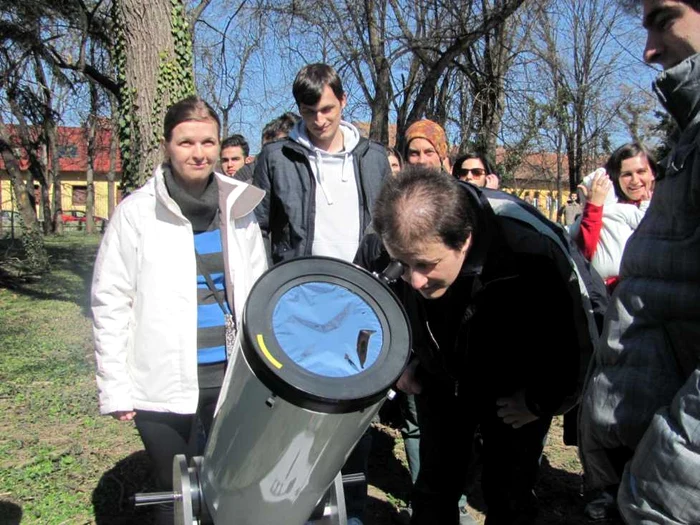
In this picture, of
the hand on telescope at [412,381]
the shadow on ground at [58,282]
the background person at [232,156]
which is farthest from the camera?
the shadow on ground at [58,282]

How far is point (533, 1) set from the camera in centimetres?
969

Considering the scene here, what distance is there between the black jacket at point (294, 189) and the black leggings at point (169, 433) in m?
0.87

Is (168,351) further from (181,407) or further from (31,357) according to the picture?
(31,357)

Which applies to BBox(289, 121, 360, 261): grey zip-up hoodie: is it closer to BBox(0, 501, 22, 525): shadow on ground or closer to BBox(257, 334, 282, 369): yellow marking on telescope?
BBox(257, 334, 282, 369): yellow marking on telescope

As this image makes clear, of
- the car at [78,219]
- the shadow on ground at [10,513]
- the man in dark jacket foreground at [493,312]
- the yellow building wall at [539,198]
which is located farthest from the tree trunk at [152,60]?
the car at [78,219]

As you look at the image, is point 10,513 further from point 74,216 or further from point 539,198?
point 74,216

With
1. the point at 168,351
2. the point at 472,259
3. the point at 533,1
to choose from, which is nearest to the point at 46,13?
the point at 533,1

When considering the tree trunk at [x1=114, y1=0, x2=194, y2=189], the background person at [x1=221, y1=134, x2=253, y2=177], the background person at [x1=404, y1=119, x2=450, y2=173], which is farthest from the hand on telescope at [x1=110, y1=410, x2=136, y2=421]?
the tree trunk at [x1=114, y1=0, x2=194, y2=189]

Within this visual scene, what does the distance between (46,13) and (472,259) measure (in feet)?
35.0

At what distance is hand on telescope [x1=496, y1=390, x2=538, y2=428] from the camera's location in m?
2.08

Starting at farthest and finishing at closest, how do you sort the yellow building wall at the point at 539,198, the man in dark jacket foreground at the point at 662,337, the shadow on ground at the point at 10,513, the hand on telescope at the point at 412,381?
1. the yellow building wall at the point at 539,198
2. the shadow on ground at the point at 10,513
3. the hand on telescope at the point at 412,381
4. the man in dark jacket foreground at the point at 662,337

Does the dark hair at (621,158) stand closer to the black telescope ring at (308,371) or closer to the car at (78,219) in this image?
the black telescope ring at (308,371)

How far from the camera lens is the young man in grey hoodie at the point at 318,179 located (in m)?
3.16

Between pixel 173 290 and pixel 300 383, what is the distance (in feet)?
3.76
